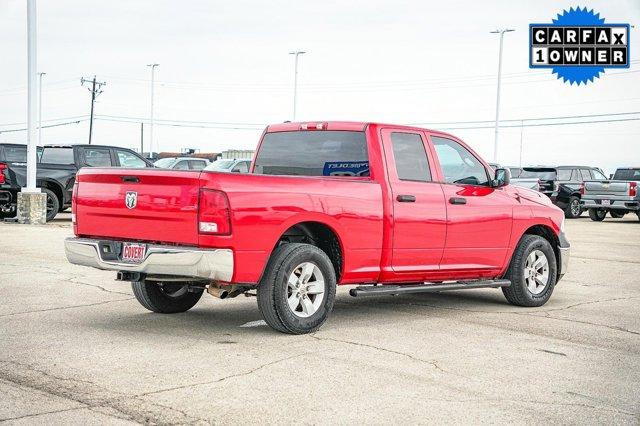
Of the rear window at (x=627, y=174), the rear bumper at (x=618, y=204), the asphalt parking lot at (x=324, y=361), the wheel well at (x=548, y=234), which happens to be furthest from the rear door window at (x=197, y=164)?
the wheel well at (x=548, y=234)

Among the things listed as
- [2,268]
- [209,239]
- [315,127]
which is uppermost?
[315,127]

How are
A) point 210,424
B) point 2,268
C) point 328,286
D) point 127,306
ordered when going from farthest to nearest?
1. point 2,268
2. point 127,306
3. point 328,286
4. point 210,424

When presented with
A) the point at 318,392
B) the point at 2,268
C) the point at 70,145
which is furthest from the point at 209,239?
the point at 70,145

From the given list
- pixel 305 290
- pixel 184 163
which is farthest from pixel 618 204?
pixel 305 290

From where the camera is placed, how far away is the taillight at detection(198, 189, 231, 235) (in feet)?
23.3

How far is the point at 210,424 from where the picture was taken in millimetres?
Result: 4938

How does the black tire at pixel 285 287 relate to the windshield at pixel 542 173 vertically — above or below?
below

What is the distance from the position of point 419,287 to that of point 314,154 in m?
1.67

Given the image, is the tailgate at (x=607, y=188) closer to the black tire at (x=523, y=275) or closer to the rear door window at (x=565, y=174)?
the rear door window at (x=565, y=174)

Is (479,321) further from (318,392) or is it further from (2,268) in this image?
(2,268)

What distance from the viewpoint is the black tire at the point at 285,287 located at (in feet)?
24.4

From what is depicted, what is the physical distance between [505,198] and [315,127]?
7.57 feet

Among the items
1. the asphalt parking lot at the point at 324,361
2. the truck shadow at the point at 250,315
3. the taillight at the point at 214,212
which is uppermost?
the taillight at the point at 214,212

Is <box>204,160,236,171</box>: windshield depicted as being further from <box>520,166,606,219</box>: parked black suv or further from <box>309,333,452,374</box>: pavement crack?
<box>309,333,452,374</box>: pavement crack
